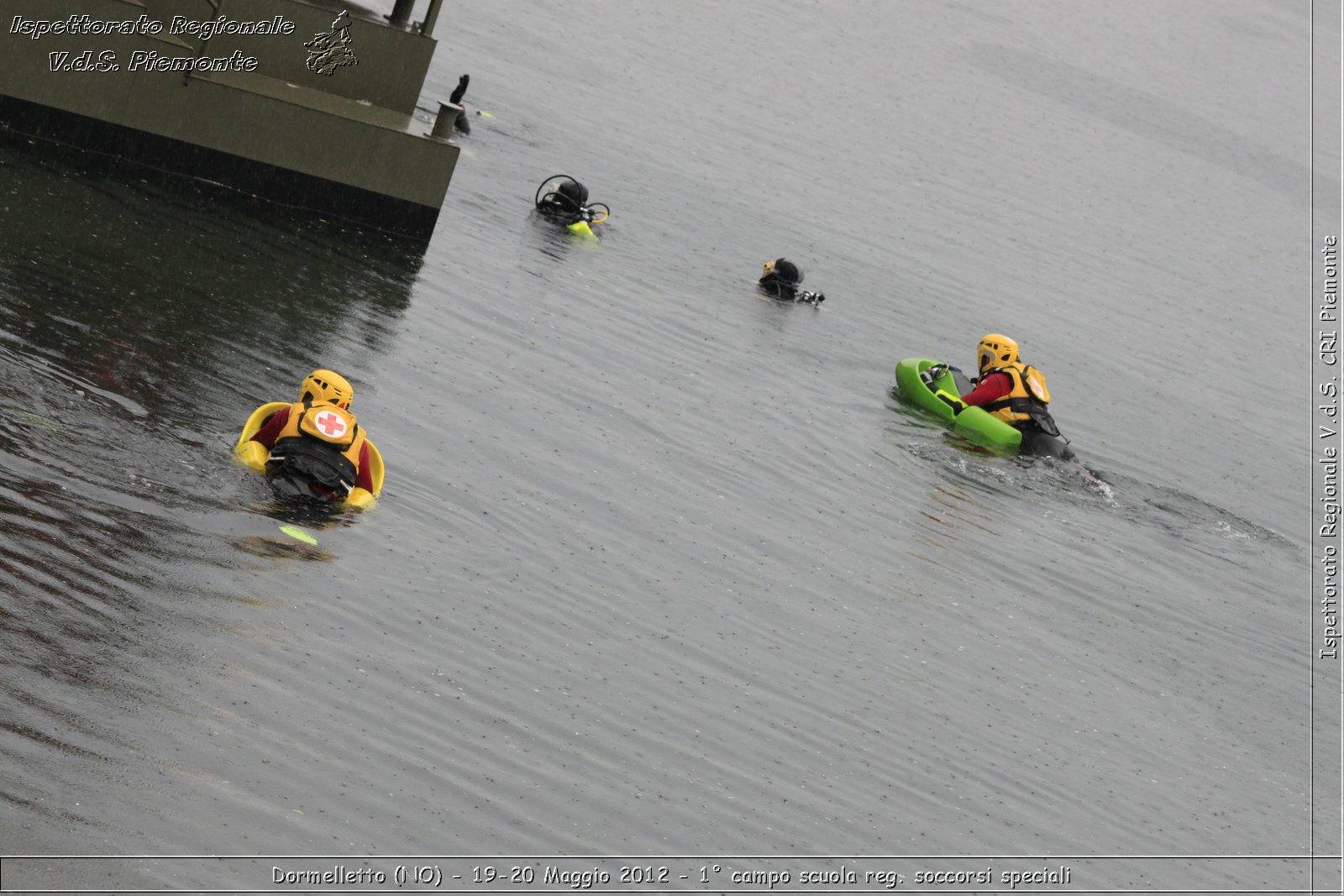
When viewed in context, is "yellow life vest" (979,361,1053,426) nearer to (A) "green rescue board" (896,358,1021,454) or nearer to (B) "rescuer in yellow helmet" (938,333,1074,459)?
(B) "rescuer in yellow helmet" (938,333,1074,459)

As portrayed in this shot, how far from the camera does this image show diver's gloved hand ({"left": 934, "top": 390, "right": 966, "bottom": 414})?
2223 cm

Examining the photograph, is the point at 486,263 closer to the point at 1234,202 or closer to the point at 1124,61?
the point at 1234,202

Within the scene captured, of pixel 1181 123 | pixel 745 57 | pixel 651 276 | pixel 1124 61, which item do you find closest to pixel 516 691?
pixel 651 276

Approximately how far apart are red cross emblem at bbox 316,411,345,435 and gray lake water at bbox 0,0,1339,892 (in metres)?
0.77

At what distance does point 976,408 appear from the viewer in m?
22.0

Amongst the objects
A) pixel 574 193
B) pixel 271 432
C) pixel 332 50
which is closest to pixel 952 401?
pixel 574 193

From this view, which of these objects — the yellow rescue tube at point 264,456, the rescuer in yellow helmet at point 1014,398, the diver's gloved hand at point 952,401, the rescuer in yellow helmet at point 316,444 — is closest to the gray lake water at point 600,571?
the yellow rescue tube at point 264,456

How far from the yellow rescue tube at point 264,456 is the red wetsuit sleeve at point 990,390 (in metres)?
11.4

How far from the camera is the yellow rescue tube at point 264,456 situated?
12.4 metres

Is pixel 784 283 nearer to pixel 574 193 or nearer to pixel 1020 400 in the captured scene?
pixel 574 193

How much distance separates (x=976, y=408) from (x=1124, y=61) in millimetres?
63512

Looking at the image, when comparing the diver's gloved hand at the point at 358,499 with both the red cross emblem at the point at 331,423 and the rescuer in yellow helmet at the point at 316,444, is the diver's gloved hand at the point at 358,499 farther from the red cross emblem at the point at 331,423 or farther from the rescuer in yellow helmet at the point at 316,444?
the red cross emblem at the point at 331,423

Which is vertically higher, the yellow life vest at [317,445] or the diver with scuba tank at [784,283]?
the diver with scuba tank at [784,283]

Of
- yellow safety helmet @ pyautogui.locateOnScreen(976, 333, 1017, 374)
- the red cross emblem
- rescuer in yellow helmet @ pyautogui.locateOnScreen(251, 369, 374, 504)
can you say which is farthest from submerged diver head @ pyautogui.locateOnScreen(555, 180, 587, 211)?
the red cross emblem
